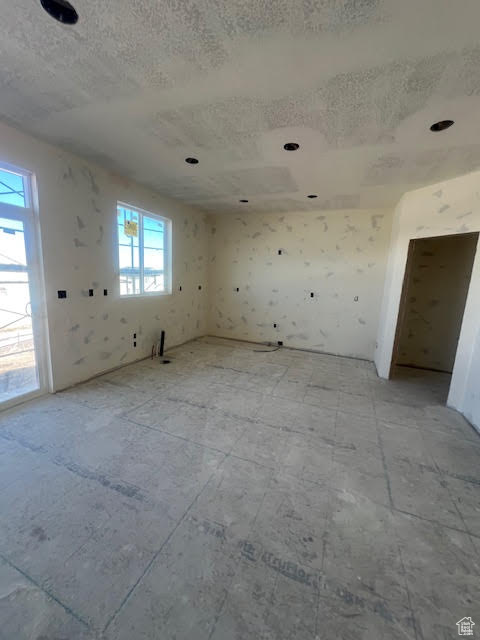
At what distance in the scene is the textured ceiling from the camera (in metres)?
1.25

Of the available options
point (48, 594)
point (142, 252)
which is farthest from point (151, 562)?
point (142, 252)

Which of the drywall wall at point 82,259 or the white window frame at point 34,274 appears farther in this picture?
the drywall wall at point 82,259

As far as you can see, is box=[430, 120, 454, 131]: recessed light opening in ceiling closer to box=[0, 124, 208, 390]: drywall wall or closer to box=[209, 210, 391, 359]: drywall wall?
box=[209, 210, 391, 359]: drywall wall

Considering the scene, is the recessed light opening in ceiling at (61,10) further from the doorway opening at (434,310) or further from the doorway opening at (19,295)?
the doorway opening at (434,310)

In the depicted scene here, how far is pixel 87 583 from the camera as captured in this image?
1.23 metres

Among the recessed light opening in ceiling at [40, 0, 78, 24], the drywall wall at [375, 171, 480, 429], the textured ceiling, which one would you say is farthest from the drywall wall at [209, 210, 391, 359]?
the recessed light opening in ceiling at [40, 0, 78, 24]

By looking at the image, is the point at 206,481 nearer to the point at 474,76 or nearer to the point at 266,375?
the point at 266,375

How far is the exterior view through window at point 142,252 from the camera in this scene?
379 cm

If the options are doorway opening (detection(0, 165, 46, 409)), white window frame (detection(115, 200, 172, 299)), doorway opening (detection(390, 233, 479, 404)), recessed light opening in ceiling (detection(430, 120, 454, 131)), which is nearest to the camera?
recessed light opening in ceiling (detection(430, 120, 454, 131))

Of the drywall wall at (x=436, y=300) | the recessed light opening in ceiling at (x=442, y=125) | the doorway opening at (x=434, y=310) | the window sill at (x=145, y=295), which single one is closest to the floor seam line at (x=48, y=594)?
the window sill at (x=145, y=295)

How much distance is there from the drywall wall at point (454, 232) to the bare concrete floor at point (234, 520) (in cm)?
38

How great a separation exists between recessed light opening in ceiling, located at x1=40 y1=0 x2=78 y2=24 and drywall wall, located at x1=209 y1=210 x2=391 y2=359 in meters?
4.24

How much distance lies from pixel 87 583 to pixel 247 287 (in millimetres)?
4959

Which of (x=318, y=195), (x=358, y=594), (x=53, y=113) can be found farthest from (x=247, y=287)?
(x=358, y=594)
